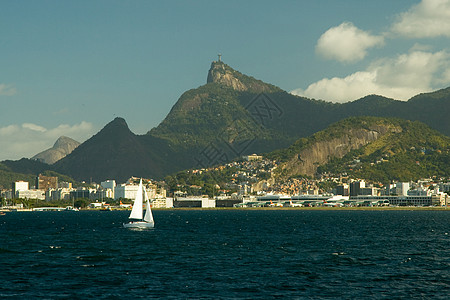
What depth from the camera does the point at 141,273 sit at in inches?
2830

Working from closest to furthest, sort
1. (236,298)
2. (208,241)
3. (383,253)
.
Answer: (236,298)
(383,253)
(208,241)

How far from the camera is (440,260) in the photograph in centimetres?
8450

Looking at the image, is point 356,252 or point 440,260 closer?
point 440,260

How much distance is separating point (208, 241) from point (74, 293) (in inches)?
2347

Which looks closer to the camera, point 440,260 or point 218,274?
point 218,274

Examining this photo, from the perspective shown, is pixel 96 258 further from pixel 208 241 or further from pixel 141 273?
pixel 208 241

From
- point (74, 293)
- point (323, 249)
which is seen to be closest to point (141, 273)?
point (74, 293)

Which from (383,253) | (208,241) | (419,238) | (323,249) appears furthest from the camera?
(419,238)

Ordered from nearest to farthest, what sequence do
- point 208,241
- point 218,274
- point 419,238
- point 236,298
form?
point 236,298, point 218,274, point 208,241, point 419,238

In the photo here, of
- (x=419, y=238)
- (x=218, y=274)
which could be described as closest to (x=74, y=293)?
(x=218, y=274)

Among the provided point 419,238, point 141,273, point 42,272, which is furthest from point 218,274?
point 419,238

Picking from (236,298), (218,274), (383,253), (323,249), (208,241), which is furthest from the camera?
(208,241)

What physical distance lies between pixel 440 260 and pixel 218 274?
117 feet

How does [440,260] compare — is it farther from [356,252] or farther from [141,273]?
[141,273]
